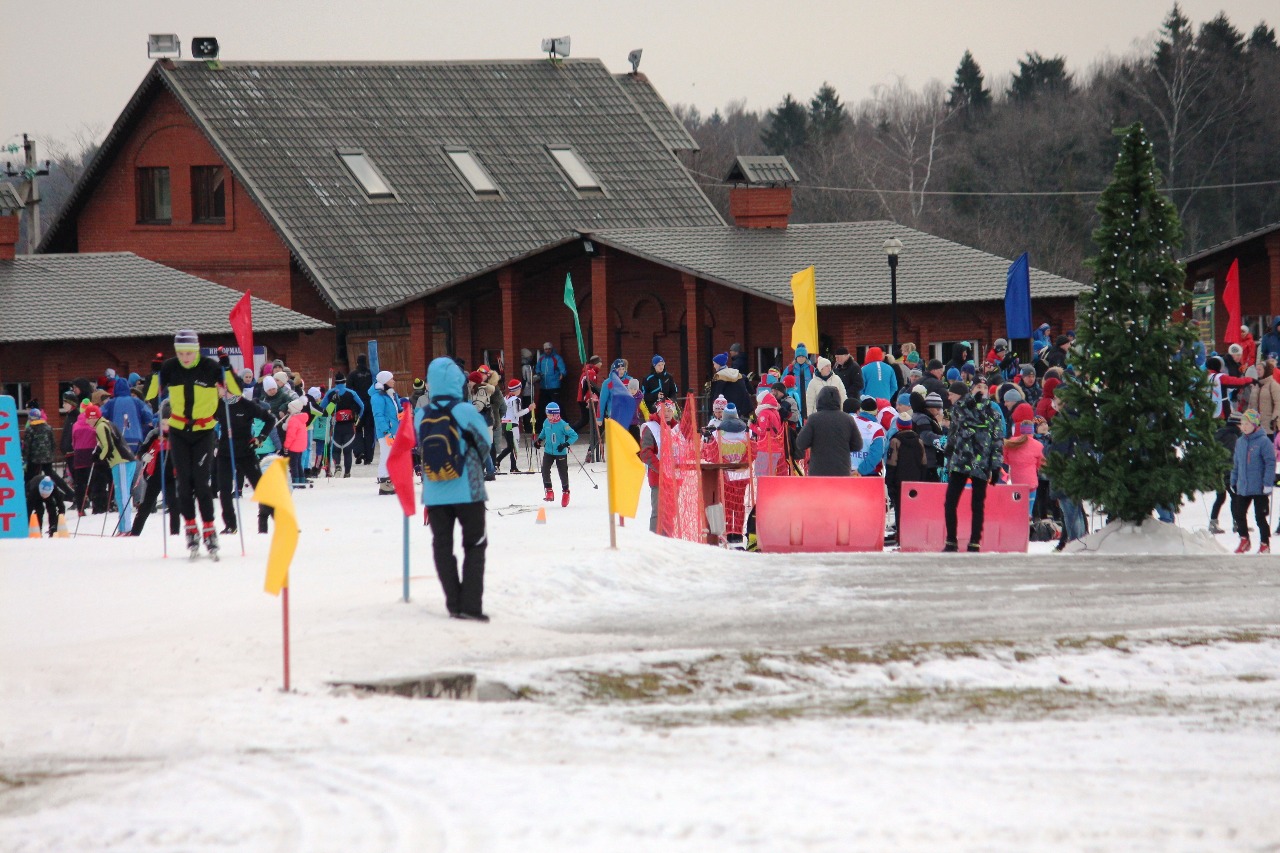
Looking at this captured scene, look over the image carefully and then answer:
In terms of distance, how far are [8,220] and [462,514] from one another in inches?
1137

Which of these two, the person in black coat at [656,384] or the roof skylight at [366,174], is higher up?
the roof skylight at [366,174]

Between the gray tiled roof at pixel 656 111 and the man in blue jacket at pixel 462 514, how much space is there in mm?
33807

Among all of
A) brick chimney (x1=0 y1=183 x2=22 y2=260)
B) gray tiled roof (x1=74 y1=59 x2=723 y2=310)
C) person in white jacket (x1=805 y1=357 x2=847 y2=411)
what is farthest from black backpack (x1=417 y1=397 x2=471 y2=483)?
brick chimney (x1=0 y1=183 x2=22 y2=260)

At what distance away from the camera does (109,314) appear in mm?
34094

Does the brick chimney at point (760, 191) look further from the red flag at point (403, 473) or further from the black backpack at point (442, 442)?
the black backpack at point (442, 442)

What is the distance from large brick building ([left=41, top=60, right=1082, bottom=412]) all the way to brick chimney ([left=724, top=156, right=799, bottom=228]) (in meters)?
0.06

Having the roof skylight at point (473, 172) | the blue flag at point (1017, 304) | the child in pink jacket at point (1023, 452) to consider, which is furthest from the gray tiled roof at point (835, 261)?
the child in pink jacket at point (1023, 452)

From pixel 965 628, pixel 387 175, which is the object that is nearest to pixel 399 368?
pixel 387 175

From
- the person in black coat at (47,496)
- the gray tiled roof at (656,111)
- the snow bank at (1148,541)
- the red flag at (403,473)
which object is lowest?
the snow bank at (1148,541)

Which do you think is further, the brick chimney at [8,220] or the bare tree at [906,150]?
the bare tree at [906,150]

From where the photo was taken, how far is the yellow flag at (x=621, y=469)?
1369cm

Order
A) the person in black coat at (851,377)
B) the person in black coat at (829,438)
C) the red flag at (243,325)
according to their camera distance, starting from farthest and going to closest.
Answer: the person in black coat at (851,377) < the red flag at (243,325) < the person in black coat at (829,438)

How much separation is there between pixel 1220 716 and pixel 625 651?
340 centimetres

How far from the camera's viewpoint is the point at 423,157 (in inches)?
1635
